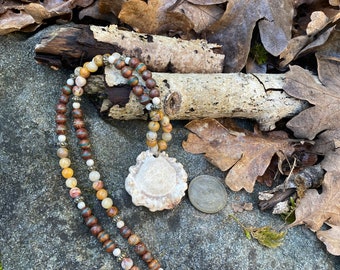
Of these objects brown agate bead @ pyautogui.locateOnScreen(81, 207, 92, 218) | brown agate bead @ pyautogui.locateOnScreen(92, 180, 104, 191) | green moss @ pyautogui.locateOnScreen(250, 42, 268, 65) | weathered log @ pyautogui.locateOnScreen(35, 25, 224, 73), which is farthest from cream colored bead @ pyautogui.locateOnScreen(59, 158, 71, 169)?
green moss @ pyautogui.locateOnScreen(250, 42, 268, 65)

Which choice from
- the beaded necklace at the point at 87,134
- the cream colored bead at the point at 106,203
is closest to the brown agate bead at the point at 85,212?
the beaded necklace at the point at 87,134

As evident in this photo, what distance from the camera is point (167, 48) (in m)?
2.69

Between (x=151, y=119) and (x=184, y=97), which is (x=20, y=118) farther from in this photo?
(x=184, y=97)

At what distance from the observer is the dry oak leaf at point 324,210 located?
2482 mm

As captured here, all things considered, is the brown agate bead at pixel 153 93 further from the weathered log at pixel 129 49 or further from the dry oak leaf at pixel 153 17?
the dry oak leaf at pixel 153 17

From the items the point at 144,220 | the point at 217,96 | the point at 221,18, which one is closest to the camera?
the point at 144,220

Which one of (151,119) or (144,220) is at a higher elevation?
(151,119)

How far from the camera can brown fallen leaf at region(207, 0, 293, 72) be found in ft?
9.50

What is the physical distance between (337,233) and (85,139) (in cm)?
183

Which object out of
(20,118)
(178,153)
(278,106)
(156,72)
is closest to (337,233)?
(278,106)

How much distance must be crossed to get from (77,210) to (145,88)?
0.93 metres

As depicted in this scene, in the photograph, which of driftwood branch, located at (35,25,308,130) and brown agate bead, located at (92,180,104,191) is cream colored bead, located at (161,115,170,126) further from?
brown agate bead, located at (92,180,104,191)

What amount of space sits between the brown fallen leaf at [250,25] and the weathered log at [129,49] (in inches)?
5.9

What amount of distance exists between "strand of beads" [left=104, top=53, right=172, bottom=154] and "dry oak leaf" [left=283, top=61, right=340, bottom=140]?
1001 millimetres
